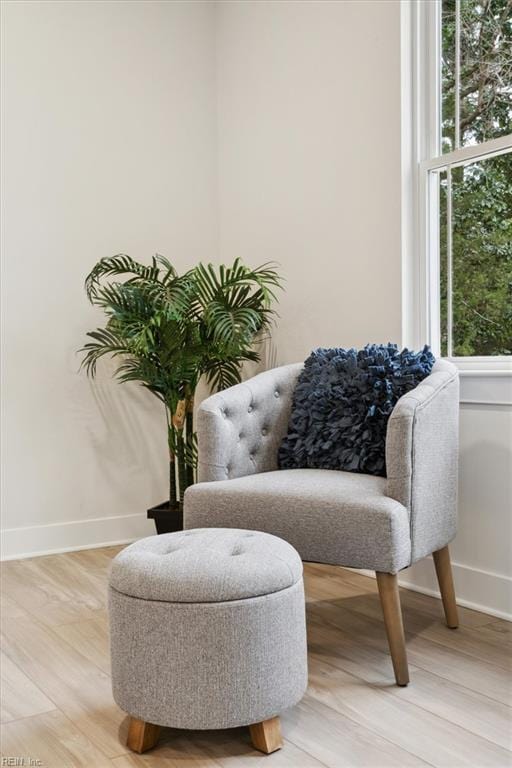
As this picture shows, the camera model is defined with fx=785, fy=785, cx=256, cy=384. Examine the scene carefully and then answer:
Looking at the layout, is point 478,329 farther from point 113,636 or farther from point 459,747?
point 113,636

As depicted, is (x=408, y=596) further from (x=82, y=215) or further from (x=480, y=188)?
(x=82, y=215)

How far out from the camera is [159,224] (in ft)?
12.5

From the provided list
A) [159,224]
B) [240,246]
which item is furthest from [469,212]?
[159,224]

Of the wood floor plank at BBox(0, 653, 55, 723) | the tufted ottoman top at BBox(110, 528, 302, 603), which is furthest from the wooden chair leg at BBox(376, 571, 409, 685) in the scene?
the wood floor plank at BBox(0, 653, 55, 723)

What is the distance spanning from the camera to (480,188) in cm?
261

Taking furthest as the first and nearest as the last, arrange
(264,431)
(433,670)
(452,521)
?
(264,431) < (452,521) < (433,670)

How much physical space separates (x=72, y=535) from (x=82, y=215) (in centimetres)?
145

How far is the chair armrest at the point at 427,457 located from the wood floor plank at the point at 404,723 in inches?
14.1

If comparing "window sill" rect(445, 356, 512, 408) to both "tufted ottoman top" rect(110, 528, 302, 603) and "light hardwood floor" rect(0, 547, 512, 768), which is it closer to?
"light hardwood floor" rect(0, 547, 512, 768)

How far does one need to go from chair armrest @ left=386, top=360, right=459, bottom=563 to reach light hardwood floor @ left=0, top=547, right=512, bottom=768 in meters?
0.33

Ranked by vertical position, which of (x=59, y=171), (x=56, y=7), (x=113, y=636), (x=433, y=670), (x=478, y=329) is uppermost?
(x=56, y=7)

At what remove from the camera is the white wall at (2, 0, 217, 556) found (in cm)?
340

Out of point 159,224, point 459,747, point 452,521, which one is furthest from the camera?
point 159,224

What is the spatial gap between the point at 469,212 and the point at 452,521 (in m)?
1.05
